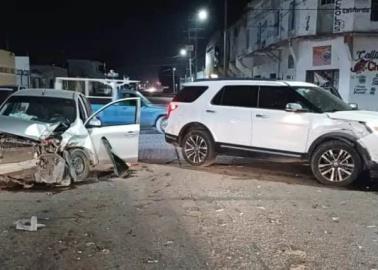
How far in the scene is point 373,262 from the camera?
215 inches

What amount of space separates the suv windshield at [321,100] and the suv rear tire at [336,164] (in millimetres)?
791

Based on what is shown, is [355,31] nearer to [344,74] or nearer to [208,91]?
[344,74]

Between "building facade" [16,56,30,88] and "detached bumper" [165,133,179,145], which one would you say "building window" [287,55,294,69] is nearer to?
"building facade" [16,56,30,88]

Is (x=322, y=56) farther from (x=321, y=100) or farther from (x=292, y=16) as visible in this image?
(x=321, y=100)

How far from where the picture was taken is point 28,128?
9828 millimetres

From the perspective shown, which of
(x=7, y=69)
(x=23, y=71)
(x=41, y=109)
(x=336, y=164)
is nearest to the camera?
(x=336, y=164)

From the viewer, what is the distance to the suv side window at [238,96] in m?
11.0

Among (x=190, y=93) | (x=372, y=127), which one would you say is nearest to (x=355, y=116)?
(x=372, y=127)

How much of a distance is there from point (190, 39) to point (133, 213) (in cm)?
5500

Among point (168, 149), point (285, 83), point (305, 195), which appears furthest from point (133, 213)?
point (168, 149)

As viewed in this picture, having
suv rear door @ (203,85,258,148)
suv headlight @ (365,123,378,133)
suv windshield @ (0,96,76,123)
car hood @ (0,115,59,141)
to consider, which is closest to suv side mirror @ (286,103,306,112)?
suv rear door @ (203,85,258,148)

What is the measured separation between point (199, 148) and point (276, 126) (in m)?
1.93

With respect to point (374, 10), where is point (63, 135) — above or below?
below

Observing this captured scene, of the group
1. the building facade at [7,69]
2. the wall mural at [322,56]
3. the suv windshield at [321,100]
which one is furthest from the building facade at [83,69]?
the suv windshield at [321,100]
